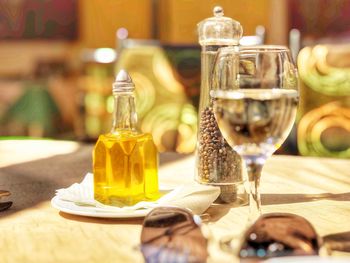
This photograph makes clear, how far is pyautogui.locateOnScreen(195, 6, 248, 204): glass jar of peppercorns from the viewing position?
88 centimetres

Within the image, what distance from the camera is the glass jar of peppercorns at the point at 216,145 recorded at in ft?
2.87

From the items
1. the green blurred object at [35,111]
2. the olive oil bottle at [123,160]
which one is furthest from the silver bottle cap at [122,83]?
the green blurred object at [35,111]

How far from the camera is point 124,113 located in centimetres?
87

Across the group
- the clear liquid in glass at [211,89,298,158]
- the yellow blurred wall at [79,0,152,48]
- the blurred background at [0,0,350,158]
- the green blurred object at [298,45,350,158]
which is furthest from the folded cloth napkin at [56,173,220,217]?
the yellow blurred wall at [79,0,152,48]

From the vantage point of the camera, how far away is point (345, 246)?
67 cm

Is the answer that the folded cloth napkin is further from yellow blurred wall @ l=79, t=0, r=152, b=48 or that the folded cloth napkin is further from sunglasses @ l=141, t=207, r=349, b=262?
yellow blurred wall @ l=79, t=0, r=152, b=48

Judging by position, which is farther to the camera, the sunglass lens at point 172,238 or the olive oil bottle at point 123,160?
the olive oil bottle at point 123,160

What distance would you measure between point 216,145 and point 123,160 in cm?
13

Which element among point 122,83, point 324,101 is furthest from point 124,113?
point 324,101

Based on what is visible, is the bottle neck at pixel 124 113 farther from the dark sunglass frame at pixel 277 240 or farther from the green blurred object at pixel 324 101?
the green blurred object at pixel 324 101

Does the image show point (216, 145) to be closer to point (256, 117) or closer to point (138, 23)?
point (256, 117)

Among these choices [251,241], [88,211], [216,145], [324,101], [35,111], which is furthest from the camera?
[35,111]

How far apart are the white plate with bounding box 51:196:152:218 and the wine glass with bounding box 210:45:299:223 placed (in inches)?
5.5

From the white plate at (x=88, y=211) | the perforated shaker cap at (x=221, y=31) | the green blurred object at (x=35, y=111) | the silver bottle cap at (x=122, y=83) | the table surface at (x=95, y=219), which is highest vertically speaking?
the perforated shaker cap at (x=221, y=31)
